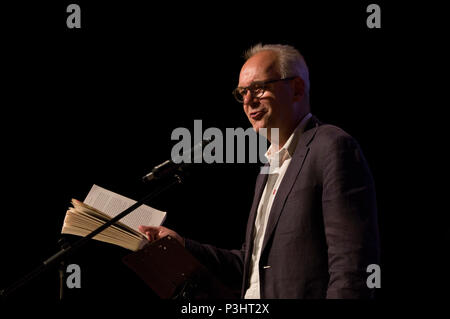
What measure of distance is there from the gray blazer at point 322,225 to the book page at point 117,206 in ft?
1.92

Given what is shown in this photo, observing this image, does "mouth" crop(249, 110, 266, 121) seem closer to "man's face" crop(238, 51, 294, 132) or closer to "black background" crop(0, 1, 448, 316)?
"man's face" crop(238, 51, 294, 132)

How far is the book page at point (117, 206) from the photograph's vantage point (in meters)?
1.75

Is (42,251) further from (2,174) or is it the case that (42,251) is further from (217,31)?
(217,31)

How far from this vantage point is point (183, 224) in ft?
9.53

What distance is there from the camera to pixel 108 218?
5.34 feet

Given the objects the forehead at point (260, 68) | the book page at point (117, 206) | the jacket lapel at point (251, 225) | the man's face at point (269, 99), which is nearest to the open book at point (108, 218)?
the book page at point (117, 206)

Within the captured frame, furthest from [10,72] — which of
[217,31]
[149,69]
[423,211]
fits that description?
[423,211]

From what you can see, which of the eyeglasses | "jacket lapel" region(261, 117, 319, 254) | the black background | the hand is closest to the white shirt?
"jacket lapel" region(261, 117, 319, 254)

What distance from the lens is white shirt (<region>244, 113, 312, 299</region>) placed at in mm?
1766

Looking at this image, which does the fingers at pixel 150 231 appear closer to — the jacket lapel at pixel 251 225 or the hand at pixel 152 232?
the hand at pixel 152 232

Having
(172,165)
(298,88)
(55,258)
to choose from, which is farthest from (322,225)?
(55,258)

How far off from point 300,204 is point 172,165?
53 cm

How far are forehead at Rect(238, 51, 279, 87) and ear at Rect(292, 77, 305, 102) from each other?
108 millimetres

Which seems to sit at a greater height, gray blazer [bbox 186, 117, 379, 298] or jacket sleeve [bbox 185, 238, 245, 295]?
gray blazer [bbox 186, 117, 379, 298]
